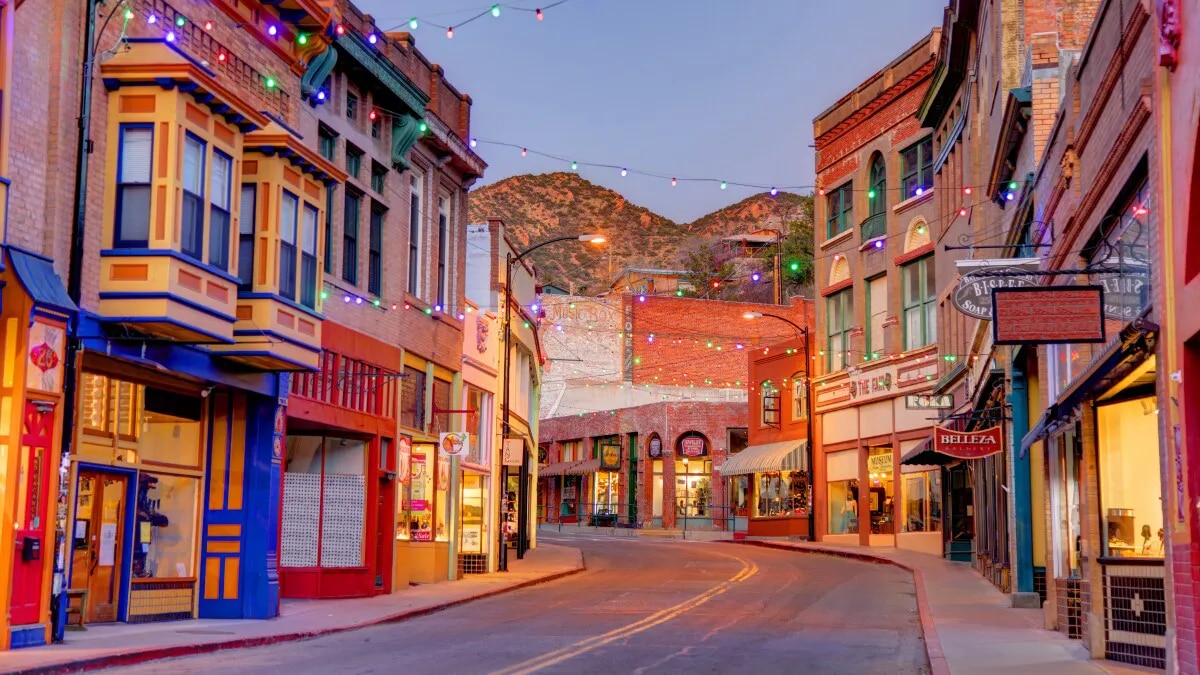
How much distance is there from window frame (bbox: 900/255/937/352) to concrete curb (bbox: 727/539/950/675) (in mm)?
7137

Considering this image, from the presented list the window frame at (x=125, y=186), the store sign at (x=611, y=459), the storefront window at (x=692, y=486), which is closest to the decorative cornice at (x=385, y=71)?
the window frame at (x=125, y=186)

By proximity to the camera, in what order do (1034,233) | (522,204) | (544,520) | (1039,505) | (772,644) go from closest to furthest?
(772,644)
(1034,233)
(1039,505)
(544,520)
(522,204)

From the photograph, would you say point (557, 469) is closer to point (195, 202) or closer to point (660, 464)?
point (660, 464)

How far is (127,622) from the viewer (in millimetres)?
19422

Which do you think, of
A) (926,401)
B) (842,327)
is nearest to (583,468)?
(842,327)

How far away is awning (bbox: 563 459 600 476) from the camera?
70.1 meters

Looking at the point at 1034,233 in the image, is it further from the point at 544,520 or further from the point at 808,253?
the point at 808,253

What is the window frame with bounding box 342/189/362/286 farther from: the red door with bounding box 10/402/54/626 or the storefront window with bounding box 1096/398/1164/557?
the storefront window with bounding box 1096/398/1164/557

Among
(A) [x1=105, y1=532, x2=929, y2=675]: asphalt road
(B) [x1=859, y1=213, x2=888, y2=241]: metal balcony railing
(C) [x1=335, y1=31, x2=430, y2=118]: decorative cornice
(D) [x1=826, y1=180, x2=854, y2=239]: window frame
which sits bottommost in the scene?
(A) [x1=105, y1=532, x2=929, y2=675]: asphalt road

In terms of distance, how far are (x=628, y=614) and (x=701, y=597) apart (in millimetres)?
3937

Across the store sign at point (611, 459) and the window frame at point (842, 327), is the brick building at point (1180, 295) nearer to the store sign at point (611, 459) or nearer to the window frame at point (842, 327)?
the window frame at point (842, 327)

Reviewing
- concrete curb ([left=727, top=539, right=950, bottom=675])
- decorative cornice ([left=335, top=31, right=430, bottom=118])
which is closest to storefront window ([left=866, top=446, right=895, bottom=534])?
concrete curb ([left=727, top=539, right=950, bottom=675])

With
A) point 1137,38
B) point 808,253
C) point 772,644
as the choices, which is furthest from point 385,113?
point 808,253

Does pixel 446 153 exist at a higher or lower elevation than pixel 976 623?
higher
